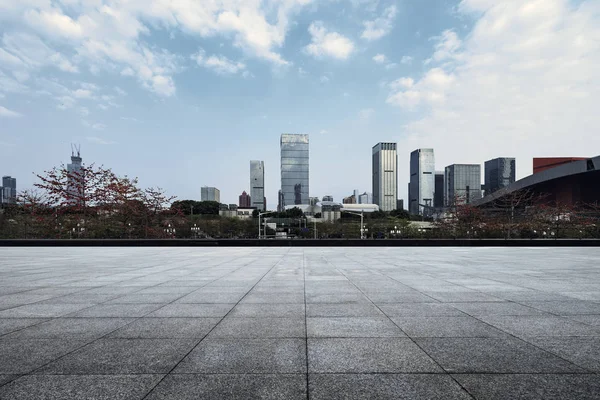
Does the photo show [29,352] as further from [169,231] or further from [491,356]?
[169,231]

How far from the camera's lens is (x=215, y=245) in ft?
90.5

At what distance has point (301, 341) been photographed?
4348 mm

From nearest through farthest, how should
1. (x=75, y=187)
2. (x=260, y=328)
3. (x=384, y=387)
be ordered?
(x=384, y=387) → (x=260, y=328) → (x=75, y=187)

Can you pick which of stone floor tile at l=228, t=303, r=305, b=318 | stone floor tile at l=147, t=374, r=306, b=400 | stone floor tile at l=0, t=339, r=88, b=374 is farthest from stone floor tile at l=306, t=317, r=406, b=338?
stone floor tile at l=0, t=339, r=88, b=374

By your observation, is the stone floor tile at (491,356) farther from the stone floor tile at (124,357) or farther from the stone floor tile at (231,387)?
the stone floor tile at (124,357)

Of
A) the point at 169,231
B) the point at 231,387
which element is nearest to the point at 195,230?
the point at 169,231

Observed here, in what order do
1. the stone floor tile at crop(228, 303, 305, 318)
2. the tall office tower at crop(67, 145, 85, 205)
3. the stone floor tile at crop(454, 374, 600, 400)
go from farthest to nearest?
the tall office tower at crop(67, 145, 85, 205)
the stone floor tile at crop(228, 303, 305, 318)
the stone floor tile at crop(454, 374, 600, 400)

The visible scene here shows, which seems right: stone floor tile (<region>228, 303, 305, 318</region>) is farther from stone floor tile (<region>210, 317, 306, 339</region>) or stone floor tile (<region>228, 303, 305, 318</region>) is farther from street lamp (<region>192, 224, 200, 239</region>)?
street lamp (<region>192, 224, 200, 239</region>)

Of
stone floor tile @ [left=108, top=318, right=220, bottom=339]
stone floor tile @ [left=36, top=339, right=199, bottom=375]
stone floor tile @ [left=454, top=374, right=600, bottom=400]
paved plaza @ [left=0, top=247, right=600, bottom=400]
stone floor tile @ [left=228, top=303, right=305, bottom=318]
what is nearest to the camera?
stone floor tile @ [left=454, top=374, right=600, bottom=400]

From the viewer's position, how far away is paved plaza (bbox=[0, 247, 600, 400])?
311 cm

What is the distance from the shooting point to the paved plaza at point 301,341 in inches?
123

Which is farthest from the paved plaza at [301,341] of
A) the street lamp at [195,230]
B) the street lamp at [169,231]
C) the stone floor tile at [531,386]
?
the street lamp at [195,230]

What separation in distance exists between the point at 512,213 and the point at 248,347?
35.8 metres

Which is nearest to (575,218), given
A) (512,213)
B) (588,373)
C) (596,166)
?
(512,213)
